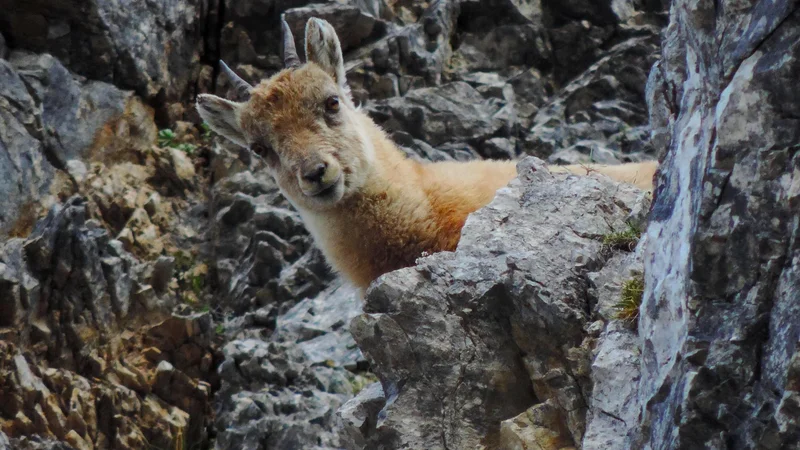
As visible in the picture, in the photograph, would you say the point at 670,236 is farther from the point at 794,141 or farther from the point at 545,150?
the point at 545,150

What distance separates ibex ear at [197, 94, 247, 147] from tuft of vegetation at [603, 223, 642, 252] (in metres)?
5.63

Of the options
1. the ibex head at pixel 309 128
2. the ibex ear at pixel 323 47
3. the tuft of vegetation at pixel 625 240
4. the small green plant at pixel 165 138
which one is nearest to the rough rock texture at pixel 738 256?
the tuft of vegetation at pixel 625 240

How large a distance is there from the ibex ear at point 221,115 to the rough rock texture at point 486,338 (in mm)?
5019

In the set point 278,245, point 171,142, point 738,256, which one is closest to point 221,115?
point 278,245

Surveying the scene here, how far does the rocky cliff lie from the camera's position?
3979 millimetres

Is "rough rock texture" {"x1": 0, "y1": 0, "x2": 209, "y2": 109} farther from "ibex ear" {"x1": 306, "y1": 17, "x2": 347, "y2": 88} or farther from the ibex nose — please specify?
the ibex nose

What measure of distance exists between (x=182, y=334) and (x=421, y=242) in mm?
6235

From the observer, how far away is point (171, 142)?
16.9m

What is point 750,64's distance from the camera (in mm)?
3971

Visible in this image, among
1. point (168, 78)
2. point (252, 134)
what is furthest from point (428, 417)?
point (168, 78)

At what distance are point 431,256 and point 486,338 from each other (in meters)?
0.86

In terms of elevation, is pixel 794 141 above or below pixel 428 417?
above

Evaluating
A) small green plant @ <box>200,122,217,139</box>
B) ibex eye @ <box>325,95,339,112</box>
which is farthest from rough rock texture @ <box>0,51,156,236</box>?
ibex eye @ <box>325,95,339,112</box>

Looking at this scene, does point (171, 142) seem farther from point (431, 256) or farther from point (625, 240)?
point (625, 240)
